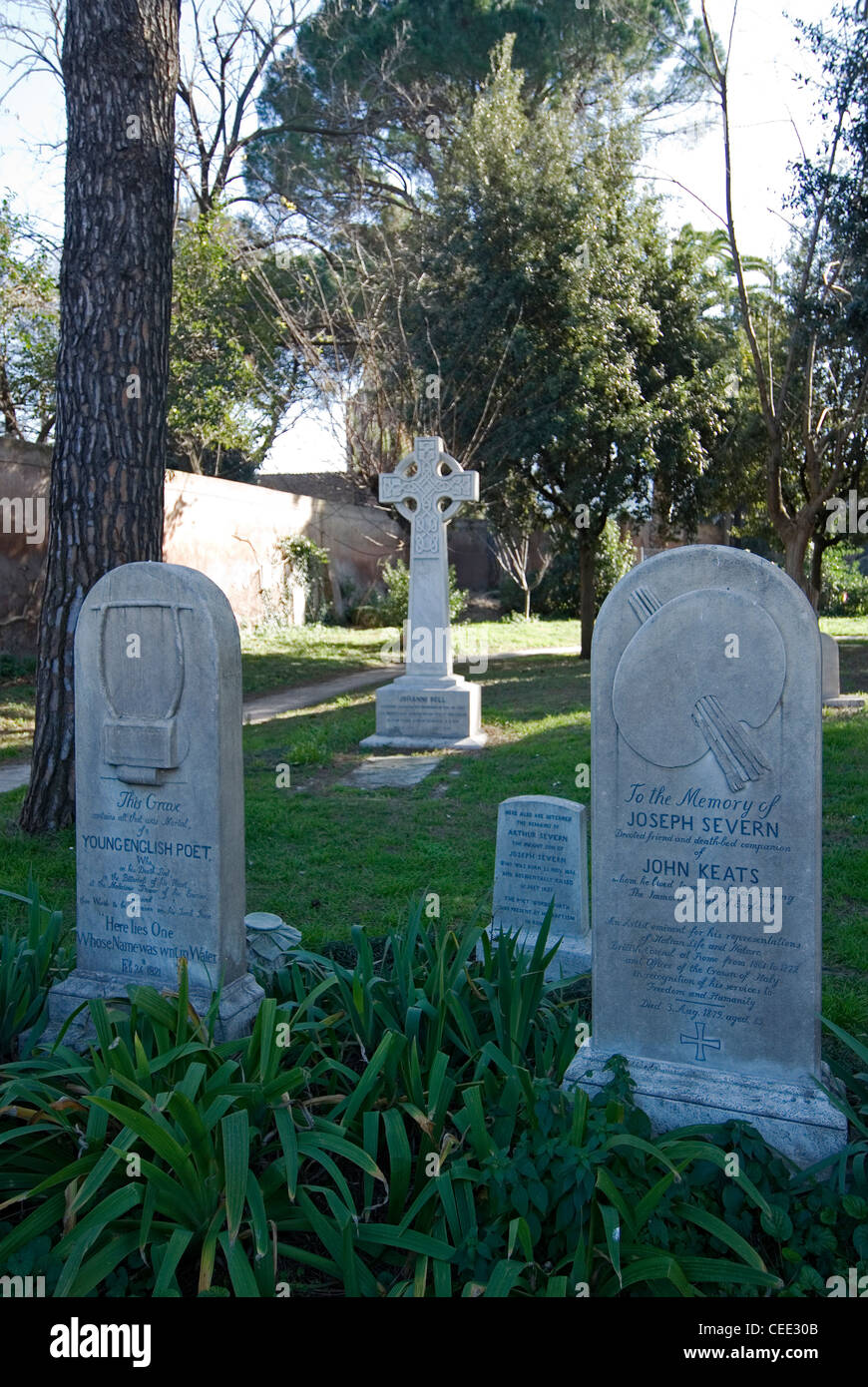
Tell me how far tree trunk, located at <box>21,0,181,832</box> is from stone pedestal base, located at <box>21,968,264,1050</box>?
252 cm

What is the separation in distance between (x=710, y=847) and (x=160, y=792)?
75.8 inches

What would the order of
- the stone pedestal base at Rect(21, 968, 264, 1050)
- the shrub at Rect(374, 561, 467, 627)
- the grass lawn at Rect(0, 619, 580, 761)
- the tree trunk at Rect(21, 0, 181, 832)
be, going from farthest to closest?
the shrub at Rect(374, 561, 467, 627) → the grass lawn at Rect(0, 619, 580, 761) → the tree trunk at Rect(21, 0, 181, 832) → the stone pedestal base at Rect(21, 968, 264, 1050)

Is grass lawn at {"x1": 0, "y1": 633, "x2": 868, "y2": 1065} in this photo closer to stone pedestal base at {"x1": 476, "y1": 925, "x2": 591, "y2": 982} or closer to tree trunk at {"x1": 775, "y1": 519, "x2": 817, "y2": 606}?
stone pedestal base at {"x1": 476, "y1": 925, "x2": 591, "y2": 982}

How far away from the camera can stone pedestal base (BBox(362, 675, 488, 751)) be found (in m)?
9.71

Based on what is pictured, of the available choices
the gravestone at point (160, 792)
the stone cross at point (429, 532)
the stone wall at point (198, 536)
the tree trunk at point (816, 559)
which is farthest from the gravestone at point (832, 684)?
the gravestone at point (160, 792)

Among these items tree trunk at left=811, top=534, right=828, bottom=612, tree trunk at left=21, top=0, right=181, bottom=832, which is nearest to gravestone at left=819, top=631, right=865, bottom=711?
tree trunk at left=811, top=534, right=828, bottom=612

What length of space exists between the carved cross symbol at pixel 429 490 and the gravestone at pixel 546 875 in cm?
593

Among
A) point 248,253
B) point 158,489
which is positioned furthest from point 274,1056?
point 248,253

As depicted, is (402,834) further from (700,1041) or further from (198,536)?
(198,536)

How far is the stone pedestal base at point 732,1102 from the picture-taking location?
284 cm

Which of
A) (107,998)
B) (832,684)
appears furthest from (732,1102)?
(832,684)

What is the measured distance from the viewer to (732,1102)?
2934 millimetres

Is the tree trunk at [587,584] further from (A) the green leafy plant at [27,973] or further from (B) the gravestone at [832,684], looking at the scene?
(A) the green leafy plant at [27,973]

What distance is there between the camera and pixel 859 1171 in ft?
8.76
